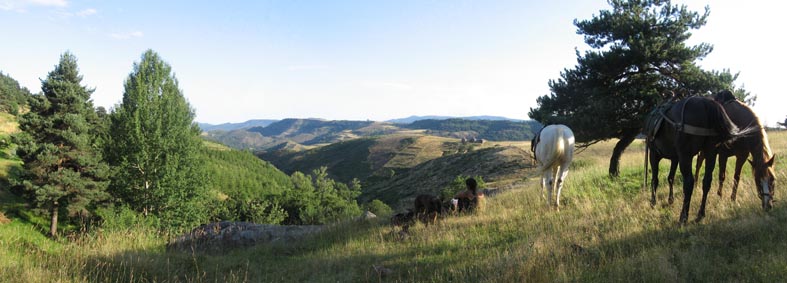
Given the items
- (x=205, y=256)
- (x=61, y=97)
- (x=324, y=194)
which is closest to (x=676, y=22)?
(x=205, y=256)

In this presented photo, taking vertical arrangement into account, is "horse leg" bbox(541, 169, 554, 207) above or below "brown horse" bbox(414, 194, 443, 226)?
above

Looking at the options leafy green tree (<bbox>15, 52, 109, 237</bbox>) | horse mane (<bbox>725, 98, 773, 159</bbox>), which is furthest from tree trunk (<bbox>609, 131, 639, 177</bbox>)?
leafy green tree (<bbox>15, 52, 109, 237</bbox>)

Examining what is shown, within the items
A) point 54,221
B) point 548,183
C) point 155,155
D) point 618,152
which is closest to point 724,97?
point 548,183

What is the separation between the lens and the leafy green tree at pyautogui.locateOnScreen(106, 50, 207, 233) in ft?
105

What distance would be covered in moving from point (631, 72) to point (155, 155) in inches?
1396

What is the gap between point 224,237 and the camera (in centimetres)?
1103

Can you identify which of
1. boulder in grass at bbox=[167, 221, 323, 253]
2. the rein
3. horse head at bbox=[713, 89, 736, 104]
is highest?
horse head at bbox=[713, 89, 736, 104]

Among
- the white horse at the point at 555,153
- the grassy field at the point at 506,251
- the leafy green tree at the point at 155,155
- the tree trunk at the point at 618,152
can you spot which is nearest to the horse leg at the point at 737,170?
the grassy field at the point at 506,251

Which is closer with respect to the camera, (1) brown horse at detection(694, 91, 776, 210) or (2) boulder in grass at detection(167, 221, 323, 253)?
(1) brown horse at detection(694, 91, 776, 210)

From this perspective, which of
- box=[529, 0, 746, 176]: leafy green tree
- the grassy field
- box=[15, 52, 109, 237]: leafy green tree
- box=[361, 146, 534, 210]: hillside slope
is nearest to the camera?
the grassy field

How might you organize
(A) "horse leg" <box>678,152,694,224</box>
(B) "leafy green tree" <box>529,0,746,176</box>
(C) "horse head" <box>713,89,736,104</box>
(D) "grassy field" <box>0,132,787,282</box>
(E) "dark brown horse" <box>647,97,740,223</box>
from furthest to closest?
(B) "leafy green tree" <box>529,0,746,176</box> < (C) "horse head" <box>713,89,736,104</box> < (A) "horse leg" <box>678,152,694,224</box> < (E) "dark brown horse" <box>647,97,740,223</box> < (D) "grassy field" <box>0,132,787,282</box>

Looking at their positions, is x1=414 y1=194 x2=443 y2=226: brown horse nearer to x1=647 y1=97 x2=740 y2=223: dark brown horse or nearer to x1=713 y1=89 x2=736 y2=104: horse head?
x1=647 y1=97 x2=740 y2=223: dark brown horse

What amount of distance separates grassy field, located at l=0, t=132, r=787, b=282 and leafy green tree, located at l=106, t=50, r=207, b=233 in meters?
25.8

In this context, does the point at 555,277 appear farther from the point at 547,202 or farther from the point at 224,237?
the point at 224,237
